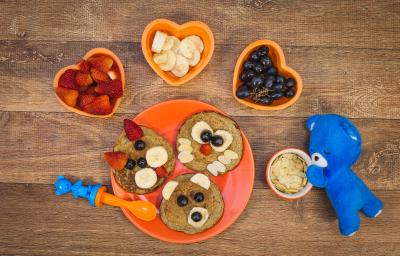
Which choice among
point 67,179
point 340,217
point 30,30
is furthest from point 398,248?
point 30,30

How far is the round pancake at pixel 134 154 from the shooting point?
1.30 metres

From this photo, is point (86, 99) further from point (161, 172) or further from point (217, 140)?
point (217, 140)

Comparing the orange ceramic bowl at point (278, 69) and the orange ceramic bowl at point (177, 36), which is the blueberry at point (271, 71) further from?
the orange ceramic bowl at point (177, 36)

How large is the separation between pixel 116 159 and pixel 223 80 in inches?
17.9

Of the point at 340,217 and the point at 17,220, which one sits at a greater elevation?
the point at 340,217

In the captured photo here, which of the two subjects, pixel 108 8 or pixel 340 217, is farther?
pixel 108 8

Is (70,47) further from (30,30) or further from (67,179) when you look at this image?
(67,179)

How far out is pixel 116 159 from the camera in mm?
1261

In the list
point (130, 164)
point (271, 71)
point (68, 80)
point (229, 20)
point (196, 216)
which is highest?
point (229, 20)

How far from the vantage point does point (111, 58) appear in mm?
1319

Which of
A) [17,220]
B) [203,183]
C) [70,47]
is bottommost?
[17,220]

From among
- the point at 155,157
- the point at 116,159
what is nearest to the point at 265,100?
the point at 155,157

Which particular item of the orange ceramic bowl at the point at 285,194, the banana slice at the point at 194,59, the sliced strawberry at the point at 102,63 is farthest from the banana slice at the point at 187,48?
the orange ceramic bowl at the point at 285,194

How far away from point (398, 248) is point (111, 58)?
3.94ft
